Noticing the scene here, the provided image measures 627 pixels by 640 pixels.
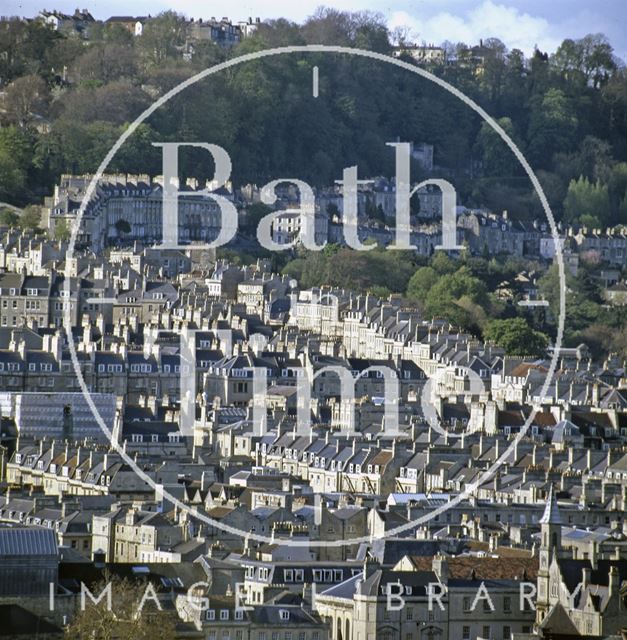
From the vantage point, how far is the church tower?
58406 millimetres

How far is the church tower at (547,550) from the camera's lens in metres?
58.4

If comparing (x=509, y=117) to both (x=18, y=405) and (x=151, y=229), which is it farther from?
(x=18, y=405)

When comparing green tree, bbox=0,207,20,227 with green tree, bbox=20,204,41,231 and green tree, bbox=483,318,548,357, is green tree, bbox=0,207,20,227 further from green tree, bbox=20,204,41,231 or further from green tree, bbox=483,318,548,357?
green tree, bbox=483,318,548,357

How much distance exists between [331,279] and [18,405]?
36.6 metres

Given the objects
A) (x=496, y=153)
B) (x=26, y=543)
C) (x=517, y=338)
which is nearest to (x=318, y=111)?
(x=496, y=153)

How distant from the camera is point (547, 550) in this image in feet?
198

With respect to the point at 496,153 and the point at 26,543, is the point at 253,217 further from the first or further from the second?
the point at 26,543

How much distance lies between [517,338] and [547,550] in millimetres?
58948

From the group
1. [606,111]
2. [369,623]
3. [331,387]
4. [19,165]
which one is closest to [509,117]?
[606,111]

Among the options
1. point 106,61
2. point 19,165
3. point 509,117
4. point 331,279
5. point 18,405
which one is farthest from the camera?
point 509,117

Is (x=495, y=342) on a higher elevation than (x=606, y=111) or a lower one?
lower

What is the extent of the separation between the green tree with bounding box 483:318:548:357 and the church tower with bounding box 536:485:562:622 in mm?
55069

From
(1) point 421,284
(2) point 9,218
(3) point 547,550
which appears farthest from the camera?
(2) point 9,218

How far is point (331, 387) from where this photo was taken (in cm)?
10656
